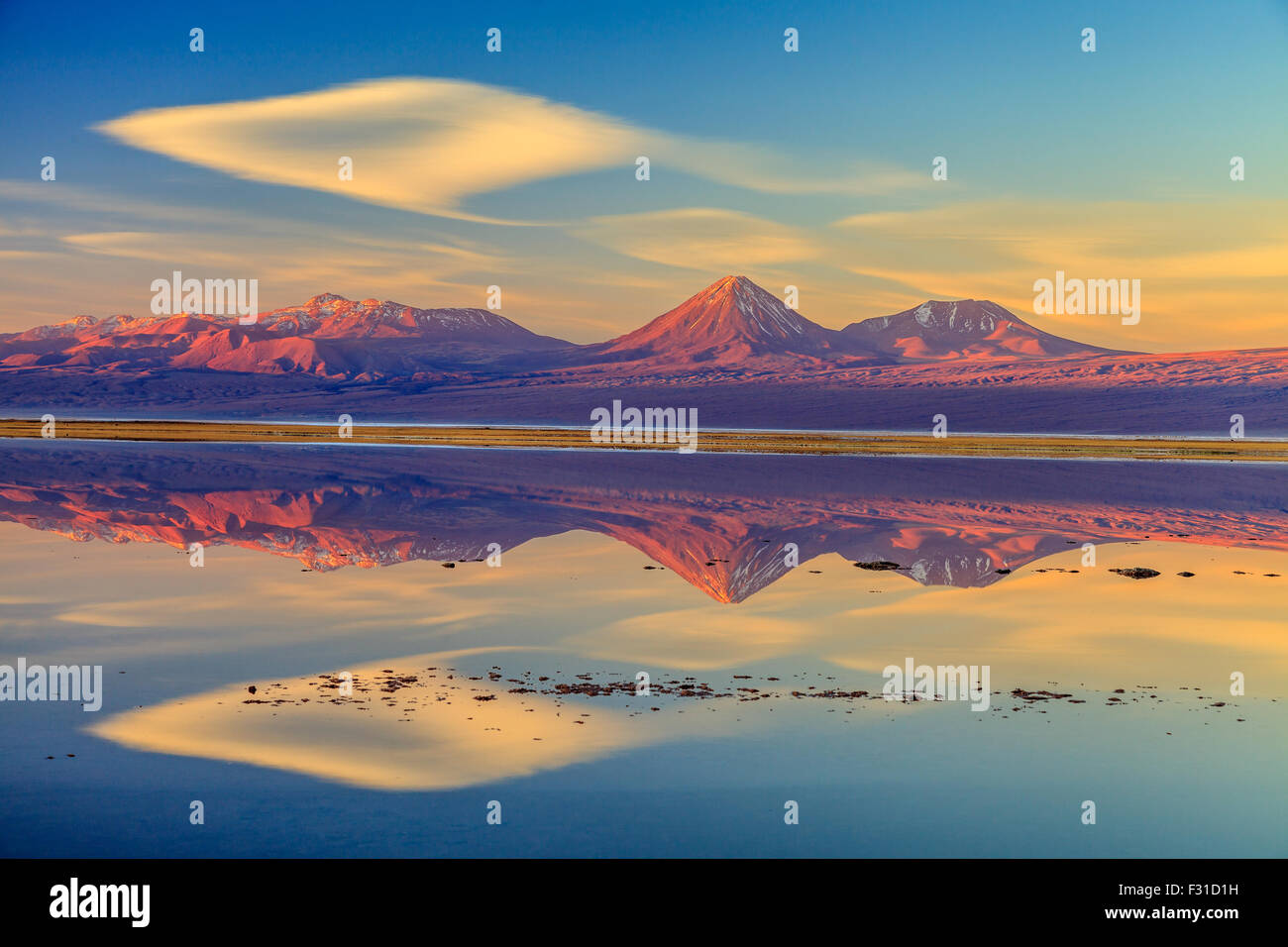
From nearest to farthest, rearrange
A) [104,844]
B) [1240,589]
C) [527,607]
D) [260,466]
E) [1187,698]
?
1. [104,844]
2. [1187,698]
3. [527,607]
4. [1240,589]
5. [260,466]

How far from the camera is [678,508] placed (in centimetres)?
2847

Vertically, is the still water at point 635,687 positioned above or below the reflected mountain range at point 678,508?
below

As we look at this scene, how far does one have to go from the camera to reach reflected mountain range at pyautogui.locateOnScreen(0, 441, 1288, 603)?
20953mm

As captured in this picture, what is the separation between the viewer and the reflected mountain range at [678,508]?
2095cm

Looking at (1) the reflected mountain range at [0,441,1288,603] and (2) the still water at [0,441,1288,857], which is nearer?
(2) the still water at [0,441,1288,857]

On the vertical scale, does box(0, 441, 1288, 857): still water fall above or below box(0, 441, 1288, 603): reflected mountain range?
below

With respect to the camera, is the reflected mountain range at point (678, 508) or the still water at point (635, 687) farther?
the reflected mountain range at point (678, 508)

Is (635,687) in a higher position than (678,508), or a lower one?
lower

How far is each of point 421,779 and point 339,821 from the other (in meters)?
0.88

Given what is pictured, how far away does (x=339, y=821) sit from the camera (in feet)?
25.0

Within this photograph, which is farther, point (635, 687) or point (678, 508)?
point (678, 508)
